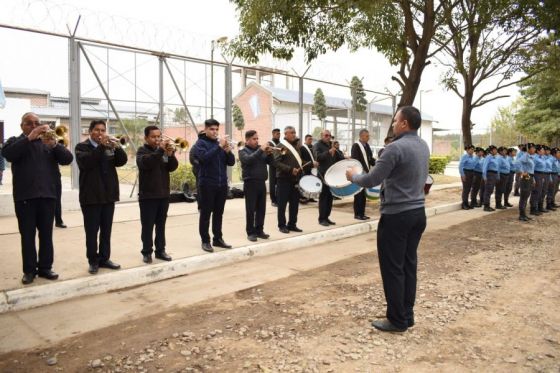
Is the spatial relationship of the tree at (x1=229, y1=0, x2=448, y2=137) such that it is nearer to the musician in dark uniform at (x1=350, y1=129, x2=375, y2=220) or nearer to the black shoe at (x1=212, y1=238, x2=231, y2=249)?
the musician in dark uniform at (x1=350, y1=129, x2=375, y2=220)

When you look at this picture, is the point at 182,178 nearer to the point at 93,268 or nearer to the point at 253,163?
the point at 253,163

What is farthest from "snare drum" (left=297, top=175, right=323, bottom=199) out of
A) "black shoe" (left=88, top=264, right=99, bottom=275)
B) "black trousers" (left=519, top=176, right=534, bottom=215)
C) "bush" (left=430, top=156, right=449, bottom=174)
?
"bush" (left=430, top=156, right=449, bottom=174)

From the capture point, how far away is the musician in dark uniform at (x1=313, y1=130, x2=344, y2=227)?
973 centimetres

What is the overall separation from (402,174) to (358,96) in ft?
44.2

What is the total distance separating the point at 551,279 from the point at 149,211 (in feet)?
17.8

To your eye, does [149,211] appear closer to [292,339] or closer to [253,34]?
[292,339]

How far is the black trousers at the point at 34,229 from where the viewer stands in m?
5.36

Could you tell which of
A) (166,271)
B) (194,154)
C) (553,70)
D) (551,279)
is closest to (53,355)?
(166,271)

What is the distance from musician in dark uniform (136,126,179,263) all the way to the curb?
0.30 meters

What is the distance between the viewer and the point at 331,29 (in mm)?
12047

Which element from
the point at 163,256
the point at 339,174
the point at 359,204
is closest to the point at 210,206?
the point at 163,256

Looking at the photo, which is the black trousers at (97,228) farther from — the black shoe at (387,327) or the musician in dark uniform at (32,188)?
the black shoe at (387,327)

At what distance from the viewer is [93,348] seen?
4004 millimetres

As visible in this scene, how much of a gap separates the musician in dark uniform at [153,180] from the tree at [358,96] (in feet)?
34.1
